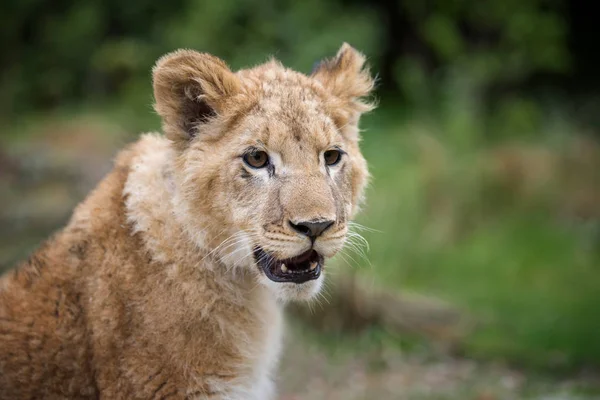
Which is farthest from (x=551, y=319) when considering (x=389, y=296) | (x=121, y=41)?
(x=121, y=41)

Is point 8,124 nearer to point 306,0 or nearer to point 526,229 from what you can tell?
point 306,0

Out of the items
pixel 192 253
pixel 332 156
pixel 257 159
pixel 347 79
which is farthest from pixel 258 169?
pixel 347 79

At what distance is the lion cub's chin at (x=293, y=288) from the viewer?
12.5ft

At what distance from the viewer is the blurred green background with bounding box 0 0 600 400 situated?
7.43 meters

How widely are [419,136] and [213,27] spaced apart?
310 cm

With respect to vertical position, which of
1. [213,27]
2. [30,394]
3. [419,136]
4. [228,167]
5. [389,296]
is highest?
[213,27]

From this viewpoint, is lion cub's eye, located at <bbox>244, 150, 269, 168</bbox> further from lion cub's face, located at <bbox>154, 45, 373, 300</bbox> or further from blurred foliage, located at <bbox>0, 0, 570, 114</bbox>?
blurred foliage, located at <bbox>0, 0, 570, 114</bbox>

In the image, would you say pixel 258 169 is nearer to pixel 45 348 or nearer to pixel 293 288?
pixel 293 288

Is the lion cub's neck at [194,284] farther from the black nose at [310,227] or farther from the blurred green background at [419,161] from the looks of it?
the blurred green background at [419,161]

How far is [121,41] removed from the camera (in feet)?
42.0

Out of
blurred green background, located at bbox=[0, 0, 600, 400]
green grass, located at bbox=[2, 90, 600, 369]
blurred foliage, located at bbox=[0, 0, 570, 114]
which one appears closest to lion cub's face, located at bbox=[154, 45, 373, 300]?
blurred green background, located at bbox=[0, 0, 600, 400]

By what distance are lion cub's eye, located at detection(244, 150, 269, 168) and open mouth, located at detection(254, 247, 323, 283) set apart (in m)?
0.40

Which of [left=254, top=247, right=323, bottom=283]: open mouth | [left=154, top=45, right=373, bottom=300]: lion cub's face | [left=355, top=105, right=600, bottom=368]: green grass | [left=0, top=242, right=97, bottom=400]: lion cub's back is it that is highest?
[left=355, top=105, right=600, bottom=368]: green grass

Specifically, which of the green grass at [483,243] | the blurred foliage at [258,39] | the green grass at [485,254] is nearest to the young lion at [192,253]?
the green grass at [483,243]
